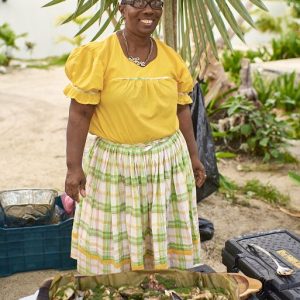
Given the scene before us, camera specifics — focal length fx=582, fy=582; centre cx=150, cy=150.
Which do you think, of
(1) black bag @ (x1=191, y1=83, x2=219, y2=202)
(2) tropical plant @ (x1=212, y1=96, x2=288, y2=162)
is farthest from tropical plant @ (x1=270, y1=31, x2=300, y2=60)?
(1) black bag @ (x1=191, y1=83, x2=219, y2=202)

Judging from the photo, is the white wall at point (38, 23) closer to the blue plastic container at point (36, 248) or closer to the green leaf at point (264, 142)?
the green leaf at point (264, 142)

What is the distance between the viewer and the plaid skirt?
2436 mm

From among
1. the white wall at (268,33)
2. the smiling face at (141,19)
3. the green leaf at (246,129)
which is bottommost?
the white wall at (268,33)

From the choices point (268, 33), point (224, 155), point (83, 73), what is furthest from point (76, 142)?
point (268, 33)

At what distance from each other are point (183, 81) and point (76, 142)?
21.3 inches

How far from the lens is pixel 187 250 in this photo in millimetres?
2619

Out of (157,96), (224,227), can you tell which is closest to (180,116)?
(157,96)

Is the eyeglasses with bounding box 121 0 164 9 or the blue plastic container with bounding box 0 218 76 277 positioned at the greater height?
the eyeglasses with bounding box 121 0 164 9

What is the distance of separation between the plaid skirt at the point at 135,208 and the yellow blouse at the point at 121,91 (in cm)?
7

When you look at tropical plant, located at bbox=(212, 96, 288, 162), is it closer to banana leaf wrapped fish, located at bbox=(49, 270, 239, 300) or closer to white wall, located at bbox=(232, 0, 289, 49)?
banana leaf wrapped fish, located at bbox=(49, 270, 239, 300)

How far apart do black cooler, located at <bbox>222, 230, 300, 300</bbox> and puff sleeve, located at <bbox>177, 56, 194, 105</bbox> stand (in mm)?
695

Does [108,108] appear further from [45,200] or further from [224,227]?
[224,227]

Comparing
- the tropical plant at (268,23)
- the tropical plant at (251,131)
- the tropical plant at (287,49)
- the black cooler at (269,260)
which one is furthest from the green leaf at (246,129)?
the tropical plant at (268,23)

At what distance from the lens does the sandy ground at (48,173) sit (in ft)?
12.0
